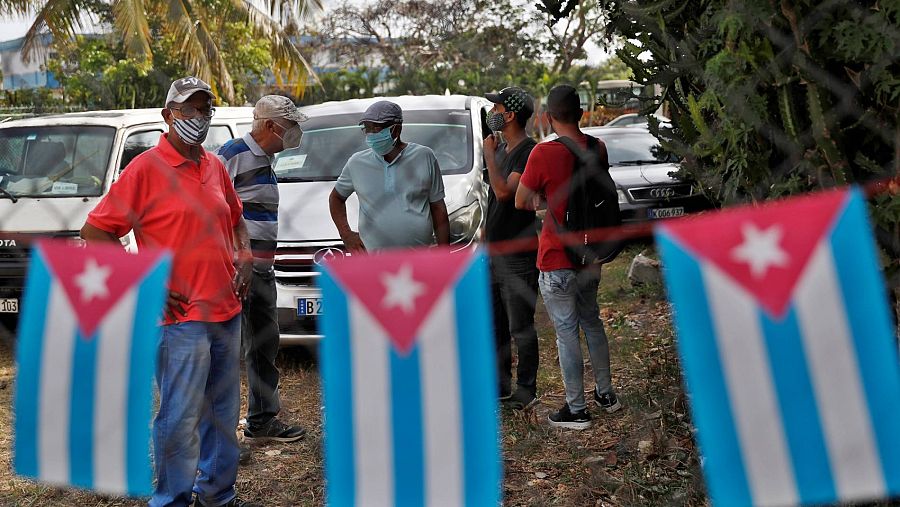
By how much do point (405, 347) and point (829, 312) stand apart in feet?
2.53

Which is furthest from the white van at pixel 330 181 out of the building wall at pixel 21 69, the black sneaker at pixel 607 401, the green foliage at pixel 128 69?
the green foliage at pixel 128 69

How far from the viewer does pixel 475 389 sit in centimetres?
176

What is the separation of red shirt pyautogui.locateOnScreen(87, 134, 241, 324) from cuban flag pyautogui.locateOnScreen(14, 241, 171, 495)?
2.73ft

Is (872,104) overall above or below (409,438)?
above

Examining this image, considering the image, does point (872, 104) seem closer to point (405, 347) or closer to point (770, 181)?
point (770, 181)

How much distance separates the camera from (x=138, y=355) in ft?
7.00

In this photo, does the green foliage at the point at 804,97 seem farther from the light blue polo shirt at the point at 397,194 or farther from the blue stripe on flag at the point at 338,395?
the light blue polo shirt at the point at 397,194

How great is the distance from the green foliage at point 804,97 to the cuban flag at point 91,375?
1.59m

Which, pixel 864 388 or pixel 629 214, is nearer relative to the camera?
pixel 864 388

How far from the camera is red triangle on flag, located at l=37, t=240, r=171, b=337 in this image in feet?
6.94

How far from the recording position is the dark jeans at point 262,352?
4316 mm

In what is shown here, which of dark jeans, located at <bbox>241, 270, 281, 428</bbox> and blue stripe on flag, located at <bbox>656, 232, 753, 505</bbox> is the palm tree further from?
blue stripe on flag, located at <bbox>656, 232, 753, 505</bbox>

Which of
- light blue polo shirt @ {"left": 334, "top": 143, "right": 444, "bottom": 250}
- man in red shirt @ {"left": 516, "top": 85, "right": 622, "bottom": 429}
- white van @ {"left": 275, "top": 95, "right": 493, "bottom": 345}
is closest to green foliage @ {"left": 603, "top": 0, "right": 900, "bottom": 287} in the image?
man in red shirt @ {"left": 516, "top": 85, "right": 622, "bottom": 429}

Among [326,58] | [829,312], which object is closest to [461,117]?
[829,312]
